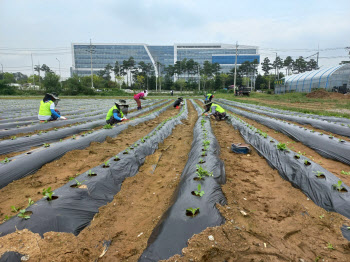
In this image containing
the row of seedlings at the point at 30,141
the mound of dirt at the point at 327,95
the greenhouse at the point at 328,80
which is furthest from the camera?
the greenhouse at the point at 328,80

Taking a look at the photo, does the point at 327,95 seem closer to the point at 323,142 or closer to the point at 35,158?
Answer: the point at 323,142

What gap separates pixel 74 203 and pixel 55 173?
211 cm

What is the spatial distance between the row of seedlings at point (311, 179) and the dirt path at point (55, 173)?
15.0ft

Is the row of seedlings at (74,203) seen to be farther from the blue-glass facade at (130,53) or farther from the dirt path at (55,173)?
the blue-glass facade at (130,53)

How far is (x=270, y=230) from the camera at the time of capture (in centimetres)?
260

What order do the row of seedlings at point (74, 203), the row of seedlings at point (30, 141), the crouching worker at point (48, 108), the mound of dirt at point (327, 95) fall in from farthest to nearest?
1. the mound of dirt at point (327, 95)
2. the crouching worker at point (48, 108)
3. the row of seedlings at point (30, 141)
4. the row of seedlings at point (74, 203)

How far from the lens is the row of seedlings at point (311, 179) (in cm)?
297

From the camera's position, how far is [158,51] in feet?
391

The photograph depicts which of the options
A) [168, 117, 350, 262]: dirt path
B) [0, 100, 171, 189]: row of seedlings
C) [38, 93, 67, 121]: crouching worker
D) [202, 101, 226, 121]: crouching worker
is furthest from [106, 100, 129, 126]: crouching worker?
[168, 117, 350, 262]: dirt path

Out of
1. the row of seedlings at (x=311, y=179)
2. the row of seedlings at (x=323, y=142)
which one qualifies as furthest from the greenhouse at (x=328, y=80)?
the row of seedlings at (x=311, y=179)

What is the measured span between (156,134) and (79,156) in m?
2.94

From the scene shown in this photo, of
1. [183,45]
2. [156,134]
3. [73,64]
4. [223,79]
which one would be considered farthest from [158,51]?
[156,134]

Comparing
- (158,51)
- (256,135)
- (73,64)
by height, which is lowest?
(256,135)

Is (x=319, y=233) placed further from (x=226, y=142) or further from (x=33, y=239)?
(x=226, y=142)
